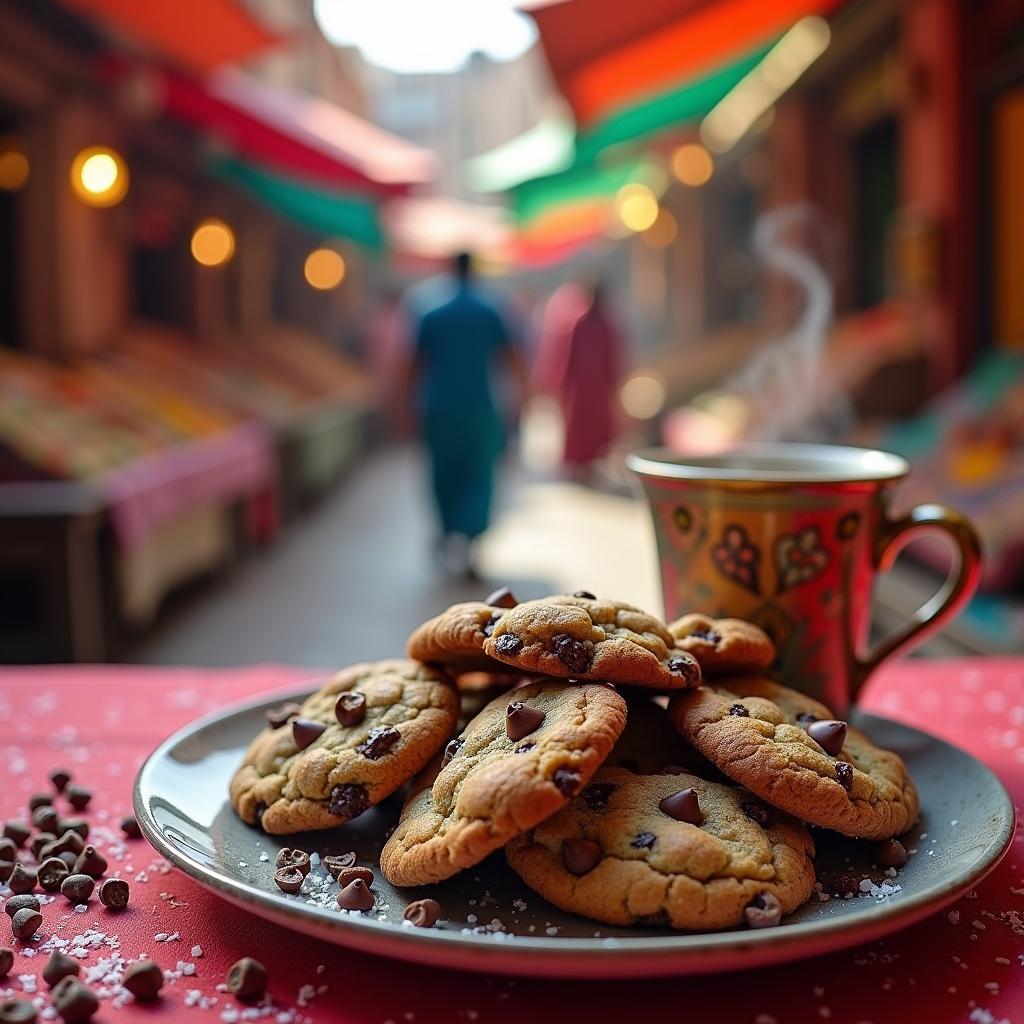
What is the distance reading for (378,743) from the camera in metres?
0.88

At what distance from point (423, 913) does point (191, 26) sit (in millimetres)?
5398

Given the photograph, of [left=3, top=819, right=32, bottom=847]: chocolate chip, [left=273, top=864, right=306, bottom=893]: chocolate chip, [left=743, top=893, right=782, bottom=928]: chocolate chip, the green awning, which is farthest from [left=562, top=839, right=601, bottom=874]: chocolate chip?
the green awning

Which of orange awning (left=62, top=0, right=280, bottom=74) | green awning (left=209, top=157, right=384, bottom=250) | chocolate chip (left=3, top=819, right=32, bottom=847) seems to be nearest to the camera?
chocolate chip (left=3, top=819, right=32, bottom=847)

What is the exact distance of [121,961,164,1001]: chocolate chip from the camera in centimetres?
73

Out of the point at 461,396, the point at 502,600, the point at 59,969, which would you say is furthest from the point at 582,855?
the point at 461,396

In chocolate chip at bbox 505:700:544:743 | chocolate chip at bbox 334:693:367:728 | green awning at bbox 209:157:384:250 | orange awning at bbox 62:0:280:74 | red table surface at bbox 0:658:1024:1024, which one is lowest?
red table surface at bbox 0:658:1024:1024

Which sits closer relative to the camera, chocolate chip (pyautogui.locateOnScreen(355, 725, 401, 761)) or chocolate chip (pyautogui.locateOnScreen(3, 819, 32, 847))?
chocolate chip (pyautogui.locateOnScreen(355, 725, 401, 761))

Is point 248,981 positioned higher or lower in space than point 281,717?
lower

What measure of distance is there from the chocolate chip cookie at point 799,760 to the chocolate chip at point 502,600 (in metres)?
0.15

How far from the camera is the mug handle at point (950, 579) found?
1137 millimetres

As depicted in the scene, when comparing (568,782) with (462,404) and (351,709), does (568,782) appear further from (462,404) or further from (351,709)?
(462,404)

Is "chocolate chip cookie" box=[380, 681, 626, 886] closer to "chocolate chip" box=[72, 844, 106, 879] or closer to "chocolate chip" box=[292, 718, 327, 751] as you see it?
"chocolate chip" box=[292, 718, 327, 751]

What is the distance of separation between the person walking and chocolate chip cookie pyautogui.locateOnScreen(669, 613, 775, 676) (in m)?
4.73

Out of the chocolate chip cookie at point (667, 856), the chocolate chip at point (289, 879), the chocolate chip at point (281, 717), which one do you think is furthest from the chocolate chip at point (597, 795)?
the chocolate chip at point (281, 717)
